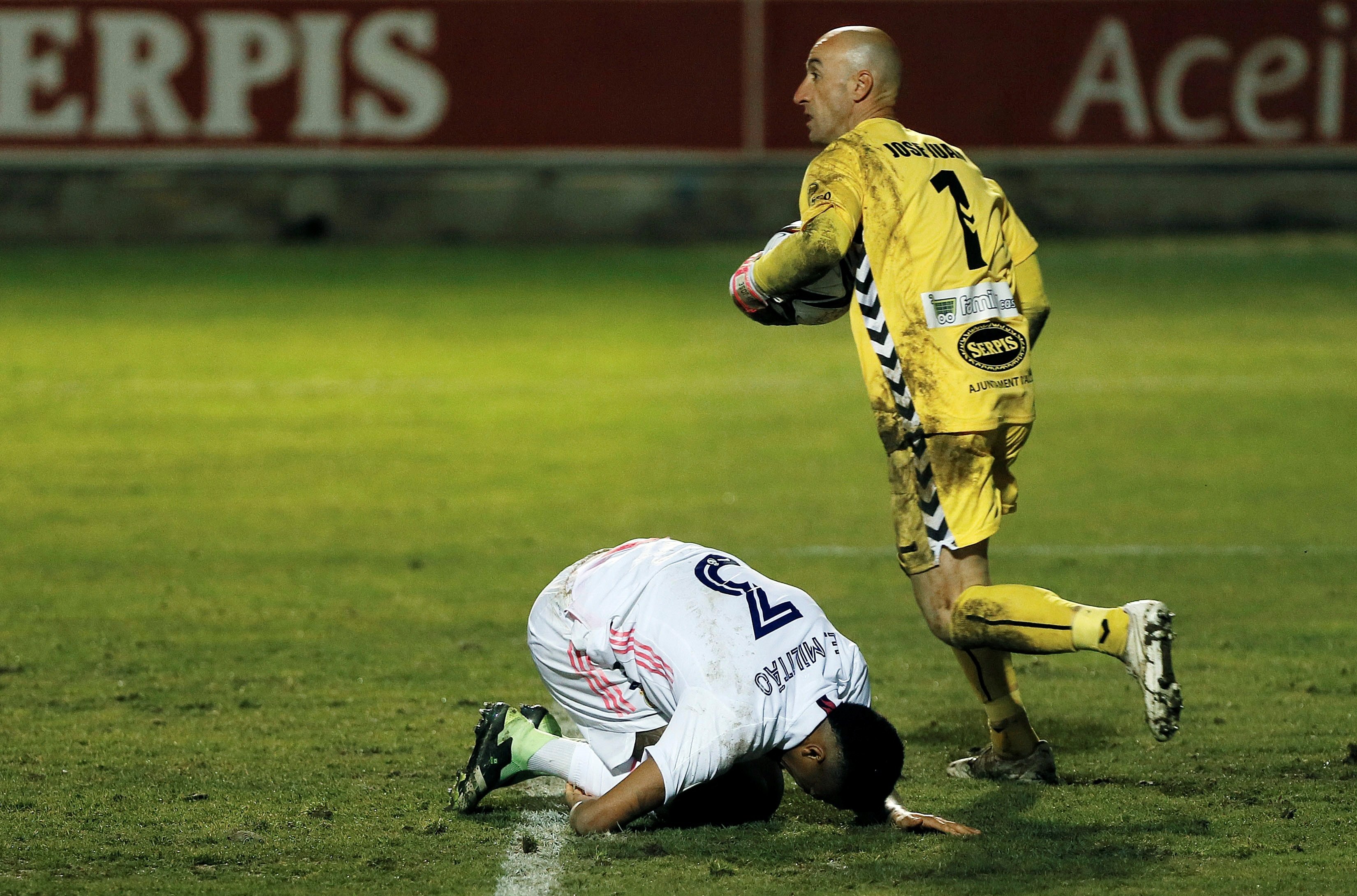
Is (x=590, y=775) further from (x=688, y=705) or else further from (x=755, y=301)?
(x=755, y=301)

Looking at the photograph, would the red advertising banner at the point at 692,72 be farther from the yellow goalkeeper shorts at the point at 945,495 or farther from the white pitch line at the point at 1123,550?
the yellow goalkeeper shorts at the point at 945,495

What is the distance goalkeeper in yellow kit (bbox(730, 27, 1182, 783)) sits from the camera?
4.62 m

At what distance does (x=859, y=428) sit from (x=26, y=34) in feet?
38.3

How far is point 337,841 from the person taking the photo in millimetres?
4309

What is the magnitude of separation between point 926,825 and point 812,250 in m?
1.39

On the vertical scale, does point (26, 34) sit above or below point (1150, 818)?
above

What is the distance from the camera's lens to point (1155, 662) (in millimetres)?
4184

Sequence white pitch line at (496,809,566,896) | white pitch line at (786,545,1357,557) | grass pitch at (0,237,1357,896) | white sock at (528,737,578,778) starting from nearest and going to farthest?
white pitch line at (496,809,566,896), grass pitch at (0,237,1357,896), white sock at (528,737,578,778), white pitch line at (786,545,1357,557)

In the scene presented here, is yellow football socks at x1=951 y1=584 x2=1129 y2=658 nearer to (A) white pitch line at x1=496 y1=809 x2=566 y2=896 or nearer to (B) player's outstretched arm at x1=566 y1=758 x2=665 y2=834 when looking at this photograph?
(B) player's outstretched arm at x1=566 y1=758 x2=665 y2=834

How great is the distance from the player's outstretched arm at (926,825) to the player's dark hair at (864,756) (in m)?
0.09

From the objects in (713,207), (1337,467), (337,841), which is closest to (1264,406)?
(1337,467)

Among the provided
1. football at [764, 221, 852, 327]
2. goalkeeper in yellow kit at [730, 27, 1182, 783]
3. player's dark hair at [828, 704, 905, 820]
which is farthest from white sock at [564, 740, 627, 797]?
football at [764, 221, 852, 327]

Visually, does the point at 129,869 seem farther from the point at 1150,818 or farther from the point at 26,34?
the point at 26,34

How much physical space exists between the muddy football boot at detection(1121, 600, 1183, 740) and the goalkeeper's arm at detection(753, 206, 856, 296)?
110cm
